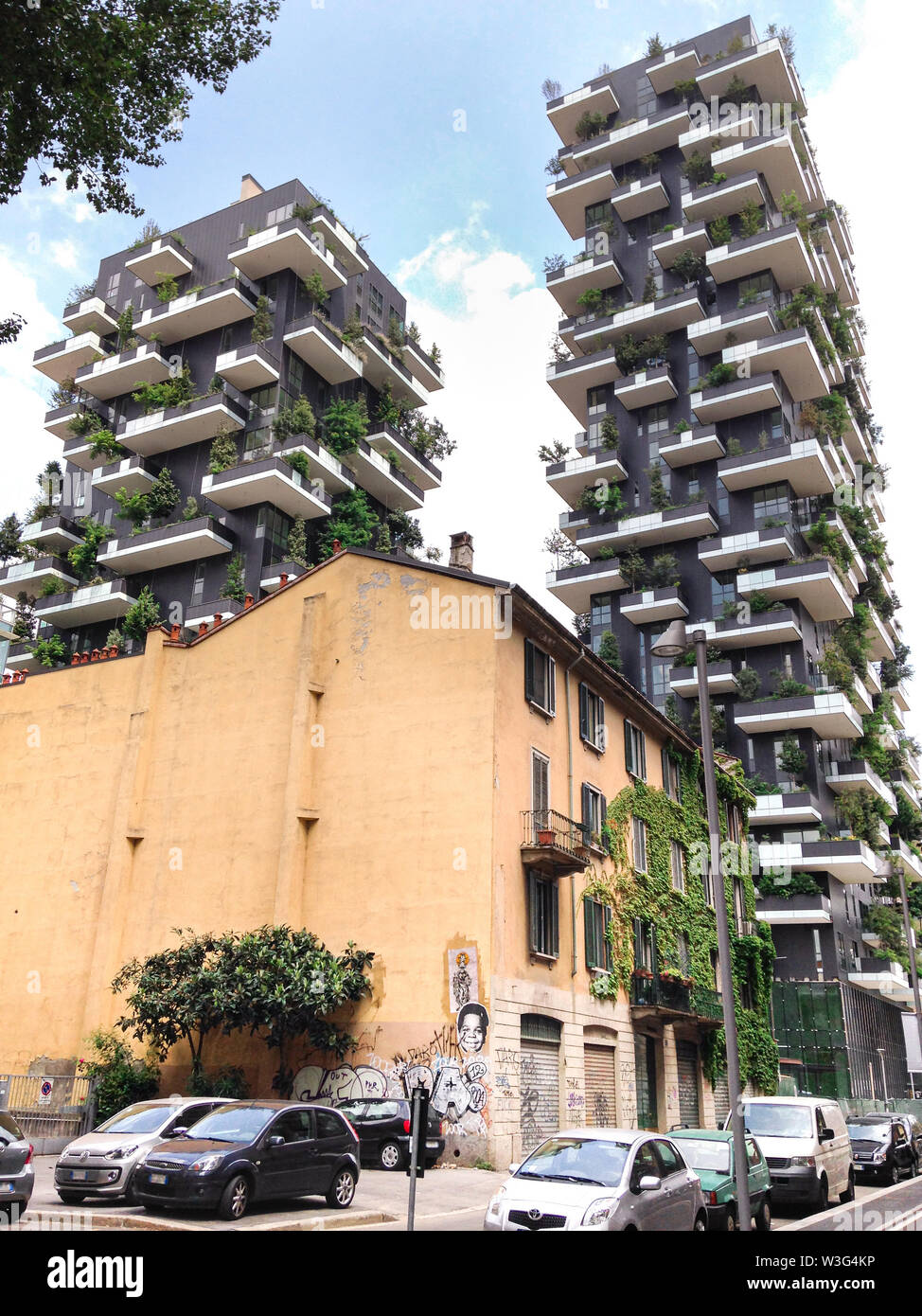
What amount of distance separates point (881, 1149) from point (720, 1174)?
485 inches

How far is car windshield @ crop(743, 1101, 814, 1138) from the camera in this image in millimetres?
18516

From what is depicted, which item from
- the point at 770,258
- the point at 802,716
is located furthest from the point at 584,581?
the point at 770,258

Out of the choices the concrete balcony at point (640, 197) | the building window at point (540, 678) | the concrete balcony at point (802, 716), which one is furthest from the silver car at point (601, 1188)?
the concrete balcony at point (640, 197)

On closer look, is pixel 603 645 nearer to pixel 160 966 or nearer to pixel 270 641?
pixel 270 641

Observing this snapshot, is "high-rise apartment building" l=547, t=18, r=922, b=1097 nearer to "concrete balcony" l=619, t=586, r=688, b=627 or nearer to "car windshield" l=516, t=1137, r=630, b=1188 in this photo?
"concrete balcony" l=619, t=586, r=688, b=627

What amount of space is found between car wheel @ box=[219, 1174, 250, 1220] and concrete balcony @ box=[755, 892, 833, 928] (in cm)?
4105

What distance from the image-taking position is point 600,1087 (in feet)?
89.8

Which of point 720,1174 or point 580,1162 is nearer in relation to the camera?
point 580,1162

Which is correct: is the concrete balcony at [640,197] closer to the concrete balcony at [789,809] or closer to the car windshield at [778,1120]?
the concrete balcony at [789,809]

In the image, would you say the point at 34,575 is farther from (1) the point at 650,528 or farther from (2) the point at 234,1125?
(2) the point at 234,1125

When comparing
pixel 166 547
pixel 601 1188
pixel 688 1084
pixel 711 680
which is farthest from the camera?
pixel 711 680

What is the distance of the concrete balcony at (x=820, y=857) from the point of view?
1980 inches

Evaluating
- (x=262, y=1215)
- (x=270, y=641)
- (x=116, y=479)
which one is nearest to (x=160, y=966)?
(x=270, y=641)

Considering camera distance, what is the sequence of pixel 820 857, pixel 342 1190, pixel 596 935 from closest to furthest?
pixel 342 1190 → pixel 596 935 → pixel 820 857
